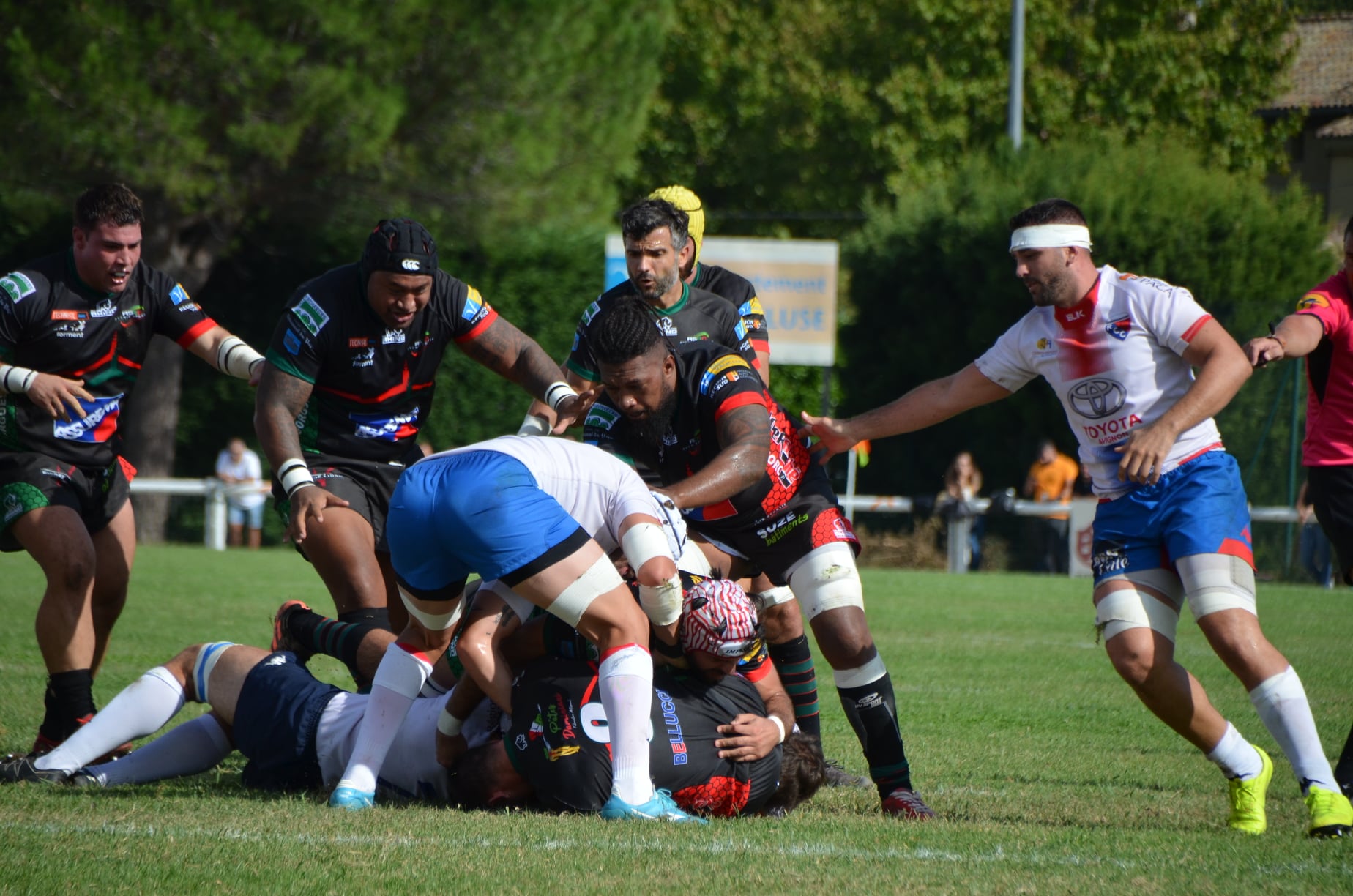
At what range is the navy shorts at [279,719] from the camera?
5.18m

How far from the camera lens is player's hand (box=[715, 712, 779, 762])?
16.0 ft

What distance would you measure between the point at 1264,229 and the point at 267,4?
47.6 ft

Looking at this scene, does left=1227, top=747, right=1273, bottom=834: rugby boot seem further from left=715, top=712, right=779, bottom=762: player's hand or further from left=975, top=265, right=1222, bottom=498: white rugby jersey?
left=715, top=712, right=779, bottom=762: player's hand

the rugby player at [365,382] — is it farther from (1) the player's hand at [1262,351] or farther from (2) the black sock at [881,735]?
(1) the player's hand at [1262,351]

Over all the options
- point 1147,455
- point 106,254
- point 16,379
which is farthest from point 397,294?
point 1147,455

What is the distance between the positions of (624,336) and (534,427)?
0.96 meters

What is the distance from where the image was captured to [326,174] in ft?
71.1

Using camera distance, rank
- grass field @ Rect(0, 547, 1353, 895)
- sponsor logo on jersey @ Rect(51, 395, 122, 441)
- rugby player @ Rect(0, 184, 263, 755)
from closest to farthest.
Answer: grass field @ Rect(0, 547, 1353, 895) → rugby player @ Rect(0, 184, 263, 755) → sponsor logo on jersey @ Rect(51, 395, 122, 441)

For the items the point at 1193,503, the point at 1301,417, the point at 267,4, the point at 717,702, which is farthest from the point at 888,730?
the point at 267,4

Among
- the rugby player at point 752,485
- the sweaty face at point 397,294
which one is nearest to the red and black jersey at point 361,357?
the sweaty face at point 397,294

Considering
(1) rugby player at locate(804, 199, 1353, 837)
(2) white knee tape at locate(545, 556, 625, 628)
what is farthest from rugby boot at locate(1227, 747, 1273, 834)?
(2) white knee tape at locate(545, 556, 625, 628)

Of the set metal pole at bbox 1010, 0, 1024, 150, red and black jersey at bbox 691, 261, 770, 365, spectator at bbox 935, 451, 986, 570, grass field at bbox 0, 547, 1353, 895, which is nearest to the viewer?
grass field at bbox 0, 547, 1353, 895

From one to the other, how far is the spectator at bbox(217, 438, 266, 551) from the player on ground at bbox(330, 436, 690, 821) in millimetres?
16286

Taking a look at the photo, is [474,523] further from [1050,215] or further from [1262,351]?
[1262,351]
